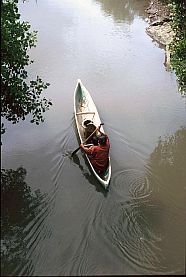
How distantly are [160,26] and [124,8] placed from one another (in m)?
5.99

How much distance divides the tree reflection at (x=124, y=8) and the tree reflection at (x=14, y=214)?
57.9 ft

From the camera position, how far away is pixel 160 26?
21.5m

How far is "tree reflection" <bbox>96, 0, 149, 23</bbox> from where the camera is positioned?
81.8 ft

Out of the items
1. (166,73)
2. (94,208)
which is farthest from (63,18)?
(94,208)

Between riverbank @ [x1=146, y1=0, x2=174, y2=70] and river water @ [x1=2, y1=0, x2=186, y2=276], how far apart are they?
2.57m

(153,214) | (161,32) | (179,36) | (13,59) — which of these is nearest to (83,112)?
(179,36)

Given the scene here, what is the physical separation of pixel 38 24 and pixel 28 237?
1638 centimetres

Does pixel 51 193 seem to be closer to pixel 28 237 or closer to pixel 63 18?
pixel 28 237

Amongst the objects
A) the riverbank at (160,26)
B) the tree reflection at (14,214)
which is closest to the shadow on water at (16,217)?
the tree reflection at (14,214)

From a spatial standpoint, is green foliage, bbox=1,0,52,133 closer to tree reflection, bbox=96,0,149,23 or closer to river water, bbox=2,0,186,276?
river water, bbox=2,0,186,276

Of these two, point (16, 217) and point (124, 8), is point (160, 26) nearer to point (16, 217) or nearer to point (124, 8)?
point (124, 8)

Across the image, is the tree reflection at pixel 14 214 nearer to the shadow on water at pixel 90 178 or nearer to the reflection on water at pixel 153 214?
the shadow on water at pixel 90 178

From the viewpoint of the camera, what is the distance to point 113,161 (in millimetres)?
10164

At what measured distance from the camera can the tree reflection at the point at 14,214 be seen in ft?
23.2
